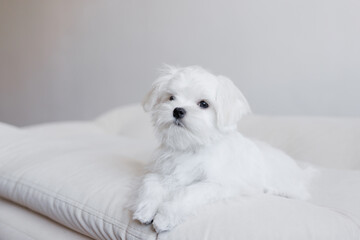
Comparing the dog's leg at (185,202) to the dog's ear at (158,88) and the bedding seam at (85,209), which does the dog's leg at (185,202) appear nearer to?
the bedding seam at (85,209)

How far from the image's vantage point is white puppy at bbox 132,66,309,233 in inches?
54.7

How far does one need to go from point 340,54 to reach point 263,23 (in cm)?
62

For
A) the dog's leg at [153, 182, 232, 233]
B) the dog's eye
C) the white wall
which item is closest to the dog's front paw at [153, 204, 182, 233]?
the dog's leg at [153, 182, 232, 233]

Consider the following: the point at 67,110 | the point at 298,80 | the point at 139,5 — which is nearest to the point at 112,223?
the point at 298,80

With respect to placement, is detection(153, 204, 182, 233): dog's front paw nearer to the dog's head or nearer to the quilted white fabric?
the quilted white fabric

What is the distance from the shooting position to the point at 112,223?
139 cm

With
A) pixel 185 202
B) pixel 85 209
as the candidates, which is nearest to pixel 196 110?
pixel 185 202

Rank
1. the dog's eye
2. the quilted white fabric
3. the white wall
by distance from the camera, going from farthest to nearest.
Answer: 1. the white wall
2. the dog's eye
3. the quilted white fabric

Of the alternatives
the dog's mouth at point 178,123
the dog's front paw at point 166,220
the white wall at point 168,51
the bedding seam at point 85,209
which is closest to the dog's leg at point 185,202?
the dog's front paw at point 166,220

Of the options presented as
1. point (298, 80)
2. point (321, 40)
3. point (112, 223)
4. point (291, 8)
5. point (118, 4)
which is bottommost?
point (112, 223)

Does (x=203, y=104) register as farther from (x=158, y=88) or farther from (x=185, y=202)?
(x=185, y=202)

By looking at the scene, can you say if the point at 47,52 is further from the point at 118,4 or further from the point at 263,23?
the point at 263,23

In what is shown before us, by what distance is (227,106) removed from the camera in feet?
4.70

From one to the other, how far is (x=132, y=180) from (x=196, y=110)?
43 centimetres
